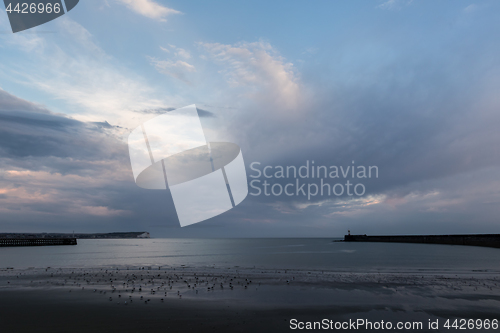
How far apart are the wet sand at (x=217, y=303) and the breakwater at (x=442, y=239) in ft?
359

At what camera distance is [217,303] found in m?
14.6

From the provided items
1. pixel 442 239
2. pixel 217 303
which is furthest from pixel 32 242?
pixel 442 239

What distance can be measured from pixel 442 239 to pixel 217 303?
148815 mm

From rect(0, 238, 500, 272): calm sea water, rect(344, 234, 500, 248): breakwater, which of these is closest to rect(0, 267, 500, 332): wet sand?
rect(0, 238, 500, 272): calm sea water

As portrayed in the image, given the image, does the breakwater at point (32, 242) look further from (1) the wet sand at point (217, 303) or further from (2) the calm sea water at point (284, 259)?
(1) the wet sand at point (217, 303)

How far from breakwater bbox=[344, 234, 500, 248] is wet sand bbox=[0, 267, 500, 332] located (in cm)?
10955

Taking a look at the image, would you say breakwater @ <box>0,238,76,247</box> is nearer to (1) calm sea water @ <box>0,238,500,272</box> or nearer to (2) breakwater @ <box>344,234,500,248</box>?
(1) calm sea water @ <box>0,238,500,272</box>

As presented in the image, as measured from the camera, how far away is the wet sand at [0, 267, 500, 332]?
1134cm

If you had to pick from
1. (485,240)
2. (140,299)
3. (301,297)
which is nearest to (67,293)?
(140,299)

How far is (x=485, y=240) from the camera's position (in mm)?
106562

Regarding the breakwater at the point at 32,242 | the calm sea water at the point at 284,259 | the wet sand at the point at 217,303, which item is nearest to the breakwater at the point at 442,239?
the calm sea water at the point at 284,259

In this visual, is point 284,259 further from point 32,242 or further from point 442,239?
point 32,242

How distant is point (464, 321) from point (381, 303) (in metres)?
3.68

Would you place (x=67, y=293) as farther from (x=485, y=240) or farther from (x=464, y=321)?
(x=485, y=240)
